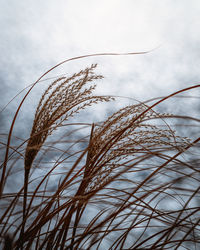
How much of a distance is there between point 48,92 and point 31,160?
286 millimetres

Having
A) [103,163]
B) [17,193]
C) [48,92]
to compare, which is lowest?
[17,193]

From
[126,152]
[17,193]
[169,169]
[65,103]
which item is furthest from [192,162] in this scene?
[17,193]

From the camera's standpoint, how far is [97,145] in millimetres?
1038

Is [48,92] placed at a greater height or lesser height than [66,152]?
greater

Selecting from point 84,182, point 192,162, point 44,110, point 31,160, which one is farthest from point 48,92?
point 192,162

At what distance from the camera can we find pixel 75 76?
110 centimetres

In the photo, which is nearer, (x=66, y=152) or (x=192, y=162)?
(x=192, y=162)

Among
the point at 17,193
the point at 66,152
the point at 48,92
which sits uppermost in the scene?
the point at 48,92

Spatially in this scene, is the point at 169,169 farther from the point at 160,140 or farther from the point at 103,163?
the point at 103,163

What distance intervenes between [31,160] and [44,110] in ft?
0.67

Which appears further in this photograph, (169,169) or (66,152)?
(66,152)

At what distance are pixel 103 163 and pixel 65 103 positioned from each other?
0.28 m

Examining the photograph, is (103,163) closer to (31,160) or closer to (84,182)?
(84,182)

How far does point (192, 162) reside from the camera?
104 cm
